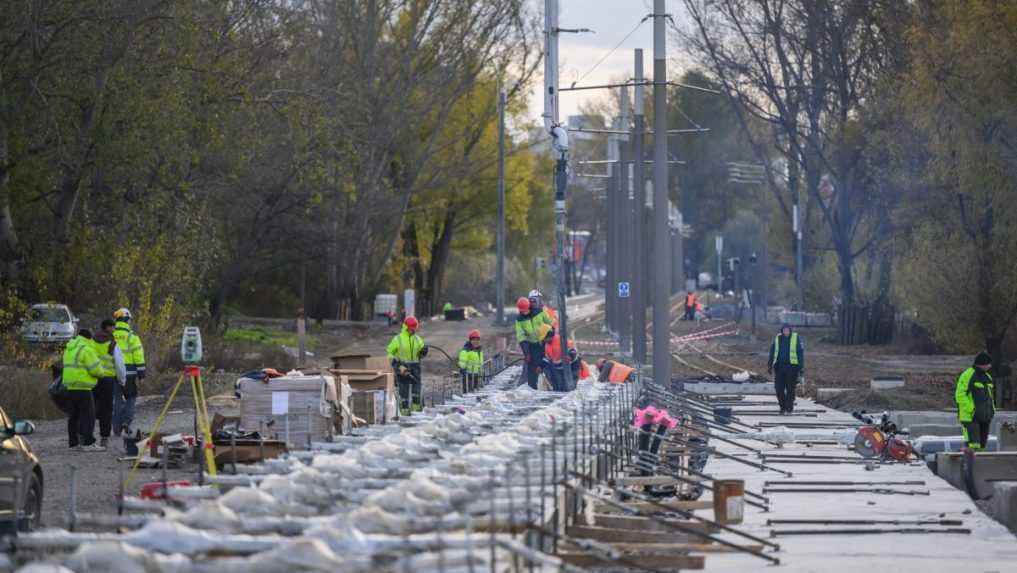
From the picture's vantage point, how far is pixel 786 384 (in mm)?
33969

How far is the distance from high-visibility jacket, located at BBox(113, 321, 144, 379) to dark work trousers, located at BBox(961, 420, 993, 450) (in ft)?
38.3

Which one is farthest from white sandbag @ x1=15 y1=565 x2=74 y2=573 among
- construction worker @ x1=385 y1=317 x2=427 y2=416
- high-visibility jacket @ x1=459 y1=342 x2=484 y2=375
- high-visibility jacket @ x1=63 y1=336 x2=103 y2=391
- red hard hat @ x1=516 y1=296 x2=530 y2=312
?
high-visibility jacket @ x1=459 y1=342 x2=484 y2=375

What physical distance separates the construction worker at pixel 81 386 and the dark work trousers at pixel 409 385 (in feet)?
18.1

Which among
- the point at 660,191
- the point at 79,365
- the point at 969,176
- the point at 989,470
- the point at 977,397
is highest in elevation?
the point at 969,176

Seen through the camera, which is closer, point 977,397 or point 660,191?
point 977,397

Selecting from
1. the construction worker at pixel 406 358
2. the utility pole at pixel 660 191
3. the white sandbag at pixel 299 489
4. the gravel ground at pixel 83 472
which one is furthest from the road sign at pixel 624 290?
the white sandbag at pixel 299 489

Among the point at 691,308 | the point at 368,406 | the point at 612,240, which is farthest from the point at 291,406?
the point at 691,308

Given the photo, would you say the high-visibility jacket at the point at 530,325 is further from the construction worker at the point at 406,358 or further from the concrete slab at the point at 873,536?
the concrete slab at the point at 873,536

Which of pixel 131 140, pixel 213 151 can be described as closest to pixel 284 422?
pixel 131 140

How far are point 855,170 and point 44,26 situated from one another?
1425 inches

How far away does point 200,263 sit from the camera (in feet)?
152

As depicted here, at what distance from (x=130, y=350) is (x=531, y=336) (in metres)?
7.07

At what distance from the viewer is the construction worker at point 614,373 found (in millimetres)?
29873

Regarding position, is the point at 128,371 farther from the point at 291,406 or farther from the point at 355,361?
the point at 291,406
